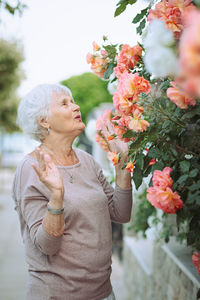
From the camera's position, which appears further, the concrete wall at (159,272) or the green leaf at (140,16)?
the concrete wall at (159,272)

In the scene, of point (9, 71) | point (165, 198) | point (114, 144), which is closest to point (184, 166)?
point (165, 198)

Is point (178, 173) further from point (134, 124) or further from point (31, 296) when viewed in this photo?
point (31, 296)

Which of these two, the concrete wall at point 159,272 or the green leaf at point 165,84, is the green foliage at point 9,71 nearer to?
the concrete wall at point 159,272

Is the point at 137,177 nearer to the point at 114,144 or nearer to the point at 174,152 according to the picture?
the point at 174,152

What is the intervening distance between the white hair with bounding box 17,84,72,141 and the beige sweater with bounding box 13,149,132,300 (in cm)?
20

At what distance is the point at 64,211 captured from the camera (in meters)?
1.79

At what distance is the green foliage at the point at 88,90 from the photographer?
37.1 ft

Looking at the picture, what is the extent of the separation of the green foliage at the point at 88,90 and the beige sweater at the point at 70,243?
9110 mm

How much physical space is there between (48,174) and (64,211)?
330mm

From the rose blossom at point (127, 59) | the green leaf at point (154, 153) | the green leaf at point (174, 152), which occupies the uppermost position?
the rose blossom at point (127, 59)

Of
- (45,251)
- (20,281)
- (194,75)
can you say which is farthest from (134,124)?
(20,281)

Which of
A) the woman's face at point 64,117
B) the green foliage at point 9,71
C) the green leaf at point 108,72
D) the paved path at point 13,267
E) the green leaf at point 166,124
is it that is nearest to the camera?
the green leaf at point 166,124

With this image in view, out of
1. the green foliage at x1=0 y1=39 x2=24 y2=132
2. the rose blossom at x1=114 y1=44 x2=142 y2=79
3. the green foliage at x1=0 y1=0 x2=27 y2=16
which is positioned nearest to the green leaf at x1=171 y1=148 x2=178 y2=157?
the rose blossom at x1=114 y1=44 x2=142 y2=79

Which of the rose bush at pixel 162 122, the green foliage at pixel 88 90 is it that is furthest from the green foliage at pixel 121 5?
the green foliage at pixel 88 90
